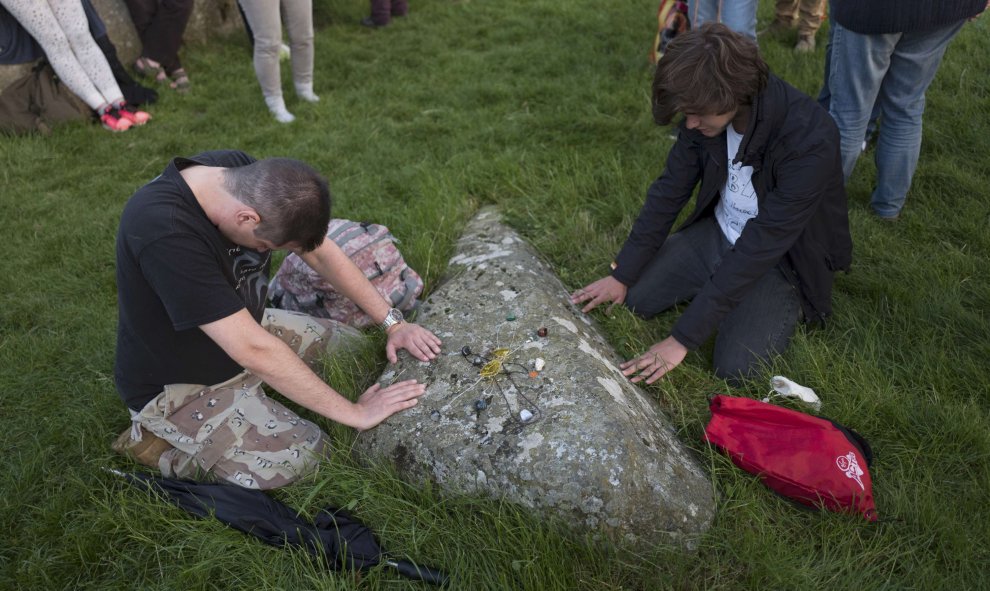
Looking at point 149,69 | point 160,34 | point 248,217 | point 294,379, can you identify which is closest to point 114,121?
point 149,69

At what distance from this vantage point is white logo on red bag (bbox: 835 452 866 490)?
2.42m

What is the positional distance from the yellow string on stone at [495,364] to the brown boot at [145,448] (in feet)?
4.51

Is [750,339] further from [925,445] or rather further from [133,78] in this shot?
[133,78]

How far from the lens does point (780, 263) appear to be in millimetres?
3182

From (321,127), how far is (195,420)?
352 cm

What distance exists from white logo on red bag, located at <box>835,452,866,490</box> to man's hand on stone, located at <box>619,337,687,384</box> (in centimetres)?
75

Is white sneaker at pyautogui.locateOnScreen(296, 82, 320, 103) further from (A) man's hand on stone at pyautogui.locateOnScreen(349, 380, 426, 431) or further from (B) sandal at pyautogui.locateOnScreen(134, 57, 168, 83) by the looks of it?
(A) man's hand on stone at pyautogui.locateOnScreen(349, 380, 426, 431)

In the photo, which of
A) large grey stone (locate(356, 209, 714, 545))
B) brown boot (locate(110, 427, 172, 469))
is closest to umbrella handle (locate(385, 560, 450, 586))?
large grey stone (locate(356, 209, 714, 545))

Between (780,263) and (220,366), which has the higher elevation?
(780,263)

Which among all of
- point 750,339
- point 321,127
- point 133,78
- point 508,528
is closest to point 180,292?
point 508,528

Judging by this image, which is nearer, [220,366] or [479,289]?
[220,366]

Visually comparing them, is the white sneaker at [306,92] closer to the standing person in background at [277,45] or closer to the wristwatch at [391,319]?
the standing person in background at [277,45]

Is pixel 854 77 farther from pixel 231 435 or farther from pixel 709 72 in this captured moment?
pixel 231 435

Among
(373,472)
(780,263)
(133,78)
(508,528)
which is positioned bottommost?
(133,78)
